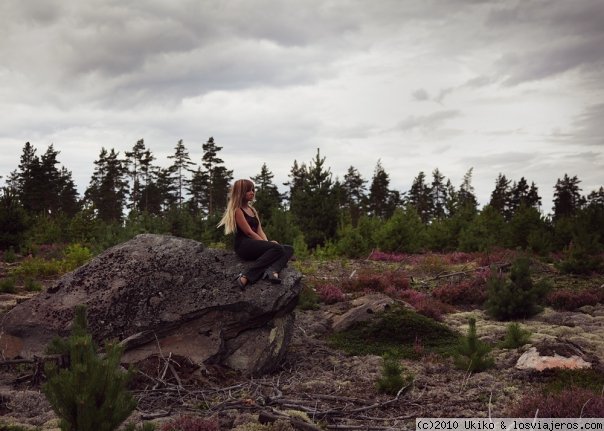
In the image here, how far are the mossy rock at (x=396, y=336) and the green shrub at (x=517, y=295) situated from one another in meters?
2.33

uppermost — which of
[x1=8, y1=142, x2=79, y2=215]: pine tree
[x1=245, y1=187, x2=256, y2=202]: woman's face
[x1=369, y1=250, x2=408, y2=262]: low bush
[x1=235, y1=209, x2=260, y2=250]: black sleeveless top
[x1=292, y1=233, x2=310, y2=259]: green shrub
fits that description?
[x1=8, y1=142, x2=79, y2=215]: pine tree

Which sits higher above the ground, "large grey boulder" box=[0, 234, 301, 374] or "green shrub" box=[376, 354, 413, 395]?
"large grey boulder" box=[0, 234, 301, 374]

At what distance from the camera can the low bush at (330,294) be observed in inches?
547

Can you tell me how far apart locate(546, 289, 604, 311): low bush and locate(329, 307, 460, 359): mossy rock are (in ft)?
16.7

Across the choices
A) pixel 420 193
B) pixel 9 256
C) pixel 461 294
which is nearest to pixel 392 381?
pixel 461 294

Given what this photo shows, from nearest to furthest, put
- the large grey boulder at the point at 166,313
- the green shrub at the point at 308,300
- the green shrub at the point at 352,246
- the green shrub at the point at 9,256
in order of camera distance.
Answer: the large grey boulder at the point at 166,313 → the green shrub at the point at 308,300 → the green shrub at the point at 9,256 → the green shrub at the point at 352,246

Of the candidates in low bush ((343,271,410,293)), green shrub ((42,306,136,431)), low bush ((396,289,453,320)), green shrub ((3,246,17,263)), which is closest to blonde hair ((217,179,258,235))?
green shrub ((42,306,136,431))

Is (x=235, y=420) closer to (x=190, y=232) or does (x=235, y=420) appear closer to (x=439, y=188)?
(x=190, y=232)

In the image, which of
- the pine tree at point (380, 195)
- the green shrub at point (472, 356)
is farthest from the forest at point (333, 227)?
the pine tree at point (380, 195)

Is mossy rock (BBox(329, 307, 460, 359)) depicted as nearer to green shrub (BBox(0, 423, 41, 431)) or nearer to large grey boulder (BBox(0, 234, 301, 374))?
large grey boulder (BBox(0, 234, 301, 374))

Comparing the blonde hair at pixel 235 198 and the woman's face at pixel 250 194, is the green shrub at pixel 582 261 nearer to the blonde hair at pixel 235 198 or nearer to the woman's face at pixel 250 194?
the woman's face at pixel 250 194

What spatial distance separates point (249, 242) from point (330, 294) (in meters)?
5.65

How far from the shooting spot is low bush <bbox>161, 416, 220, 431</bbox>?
508 cm

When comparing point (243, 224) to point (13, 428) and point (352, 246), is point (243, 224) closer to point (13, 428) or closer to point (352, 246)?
point (13, 428)
